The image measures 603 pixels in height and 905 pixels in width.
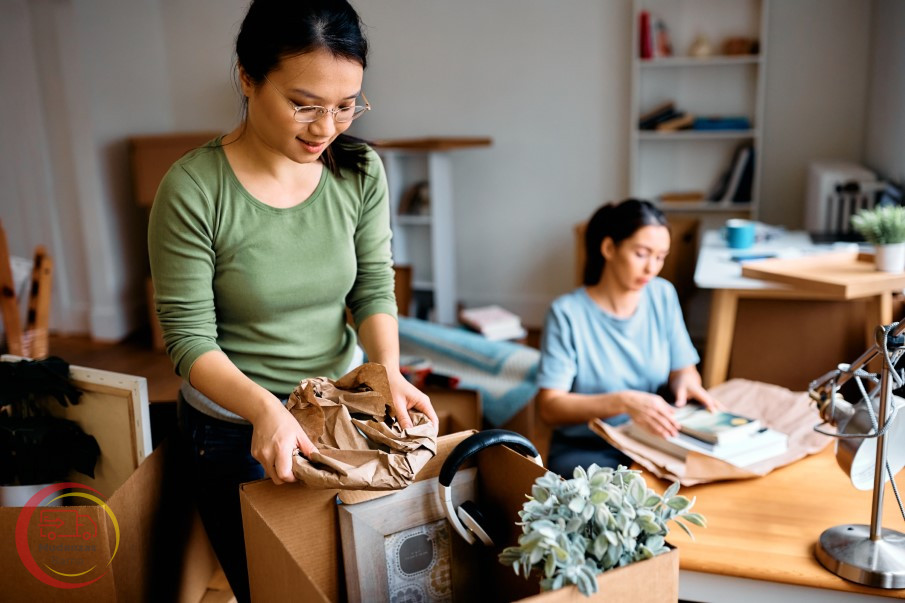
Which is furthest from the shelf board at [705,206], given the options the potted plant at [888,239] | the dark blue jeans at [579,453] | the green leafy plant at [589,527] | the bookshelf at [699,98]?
the green leafy plant at [589,527]

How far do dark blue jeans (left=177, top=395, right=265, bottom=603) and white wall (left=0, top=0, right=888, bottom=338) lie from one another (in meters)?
3.72

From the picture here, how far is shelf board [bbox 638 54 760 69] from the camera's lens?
4.05 m

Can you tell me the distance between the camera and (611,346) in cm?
196

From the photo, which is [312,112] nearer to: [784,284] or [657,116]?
[784,284]

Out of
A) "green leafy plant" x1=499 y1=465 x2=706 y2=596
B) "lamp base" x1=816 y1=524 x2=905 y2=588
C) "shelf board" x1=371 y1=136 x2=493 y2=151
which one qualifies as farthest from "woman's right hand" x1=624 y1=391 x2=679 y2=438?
"shelf board" x1=371 y1=136 x2=493 y2=151

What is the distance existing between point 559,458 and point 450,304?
116 inches

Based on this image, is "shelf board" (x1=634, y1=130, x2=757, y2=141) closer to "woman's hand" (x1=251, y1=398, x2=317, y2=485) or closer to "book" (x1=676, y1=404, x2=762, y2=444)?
"book" (x1=676, y1=404, x2=762, y2=444)

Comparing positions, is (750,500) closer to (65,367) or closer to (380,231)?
(380,231)

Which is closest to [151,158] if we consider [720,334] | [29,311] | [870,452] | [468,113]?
[468,113]

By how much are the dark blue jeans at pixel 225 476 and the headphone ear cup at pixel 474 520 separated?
1.17 ft

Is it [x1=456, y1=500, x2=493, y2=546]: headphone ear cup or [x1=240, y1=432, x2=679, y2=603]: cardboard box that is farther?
[x1=456, y1=500, x2=493, y2=546]: headphone ear cup

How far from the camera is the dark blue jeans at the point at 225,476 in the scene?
120 cm

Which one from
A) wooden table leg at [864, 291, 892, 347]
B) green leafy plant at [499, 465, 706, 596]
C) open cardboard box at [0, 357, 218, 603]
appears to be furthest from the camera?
wooden table leg at [864, 291, 892, 347]

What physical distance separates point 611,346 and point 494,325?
5.06ft
